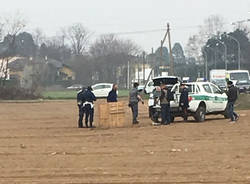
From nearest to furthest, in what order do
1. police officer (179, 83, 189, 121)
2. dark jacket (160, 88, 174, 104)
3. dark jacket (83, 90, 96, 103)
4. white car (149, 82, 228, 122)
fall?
dark jacket (83, 90, 96, 103)
dark jacket (160, 88, 174, 104)
police officer (179, 83, 189, 121)
white car (149, 82, 228, 122)

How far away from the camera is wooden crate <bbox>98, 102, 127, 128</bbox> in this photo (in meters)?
25.4

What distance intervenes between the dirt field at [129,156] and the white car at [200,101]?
2719 mm

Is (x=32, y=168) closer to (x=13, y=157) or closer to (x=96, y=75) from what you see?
(x=13, y=157)

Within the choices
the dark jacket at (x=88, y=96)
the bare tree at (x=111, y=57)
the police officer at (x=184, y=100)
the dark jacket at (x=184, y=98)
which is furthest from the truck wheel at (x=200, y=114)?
the bare tree at (x=111, y=57)

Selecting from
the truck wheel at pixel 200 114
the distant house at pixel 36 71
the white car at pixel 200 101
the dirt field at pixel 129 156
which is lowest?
the dirt field at pixel 129 156

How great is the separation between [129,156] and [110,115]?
1045cm

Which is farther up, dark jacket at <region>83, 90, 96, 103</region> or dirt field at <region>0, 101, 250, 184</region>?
dark jacket at <region>83, 90, 96, 103</region>

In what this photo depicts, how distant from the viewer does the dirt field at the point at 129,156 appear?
38.5ft

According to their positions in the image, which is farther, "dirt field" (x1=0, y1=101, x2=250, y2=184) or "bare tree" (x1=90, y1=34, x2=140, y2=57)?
"bare tree" (x1=90, y1=34, x2=140, y2=57)

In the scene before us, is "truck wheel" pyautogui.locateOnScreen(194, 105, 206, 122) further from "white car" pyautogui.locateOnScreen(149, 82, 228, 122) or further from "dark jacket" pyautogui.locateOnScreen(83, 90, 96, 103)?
"dark jacket" pyautogui.locateOnScreen(83, 90, 96, 103)

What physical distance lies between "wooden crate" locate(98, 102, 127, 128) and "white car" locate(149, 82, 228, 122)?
1792 millimetres

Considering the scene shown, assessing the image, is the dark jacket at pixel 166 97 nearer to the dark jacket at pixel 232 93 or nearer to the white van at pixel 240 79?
the dark jacket at pixel 232 93

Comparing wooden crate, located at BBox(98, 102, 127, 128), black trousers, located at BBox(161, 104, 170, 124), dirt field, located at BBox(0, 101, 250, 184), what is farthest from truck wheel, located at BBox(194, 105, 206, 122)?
wooden crate, located at BBox(98, 102, 127, 128)

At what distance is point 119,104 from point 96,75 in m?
90.4
